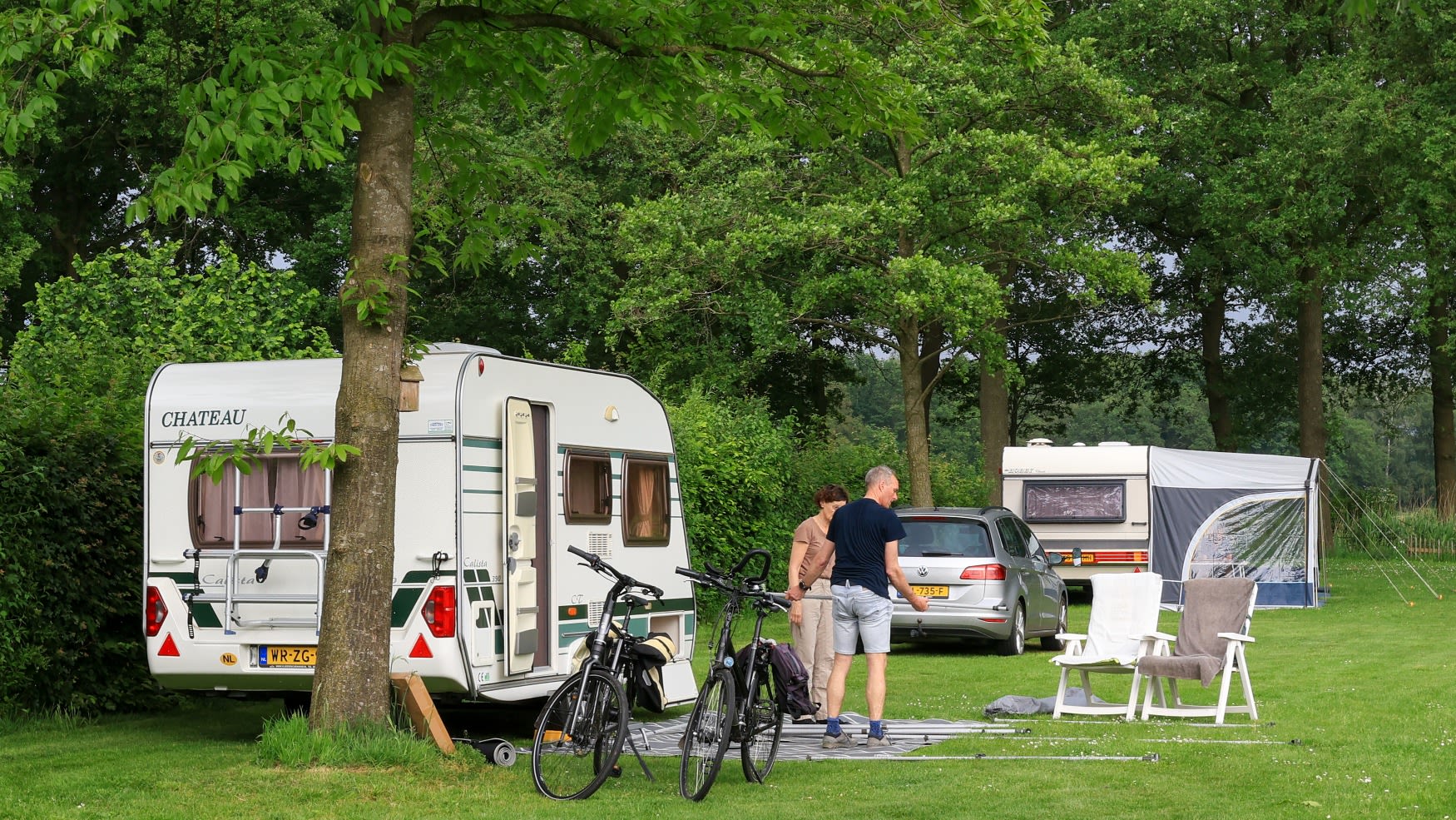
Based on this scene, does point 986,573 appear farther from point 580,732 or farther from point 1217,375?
point 1217,375

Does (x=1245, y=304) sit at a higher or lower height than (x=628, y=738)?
higher

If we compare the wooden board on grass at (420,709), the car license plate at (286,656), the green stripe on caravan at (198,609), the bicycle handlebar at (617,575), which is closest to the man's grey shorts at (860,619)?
the bicycle handlebar at (617,575)

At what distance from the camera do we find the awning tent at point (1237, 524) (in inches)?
955

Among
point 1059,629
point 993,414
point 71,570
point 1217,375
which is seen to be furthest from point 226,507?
point 1217,375

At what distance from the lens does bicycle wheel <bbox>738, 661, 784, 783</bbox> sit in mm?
8578

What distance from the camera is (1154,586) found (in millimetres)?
11898

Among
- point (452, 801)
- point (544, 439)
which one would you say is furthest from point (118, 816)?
point (544, 439)

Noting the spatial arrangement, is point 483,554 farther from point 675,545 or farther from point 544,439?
point 675,545

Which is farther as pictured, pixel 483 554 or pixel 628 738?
pixel 483 554

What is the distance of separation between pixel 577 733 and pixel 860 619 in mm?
2398

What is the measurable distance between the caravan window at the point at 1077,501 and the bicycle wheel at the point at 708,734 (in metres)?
17.7

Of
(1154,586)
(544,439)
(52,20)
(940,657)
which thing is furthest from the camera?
(940,657)

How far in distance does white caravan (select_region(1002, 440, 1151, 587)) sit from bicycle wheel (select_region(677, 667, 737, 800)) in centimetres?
1730

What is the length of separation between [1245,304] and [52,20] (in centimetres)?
3673
